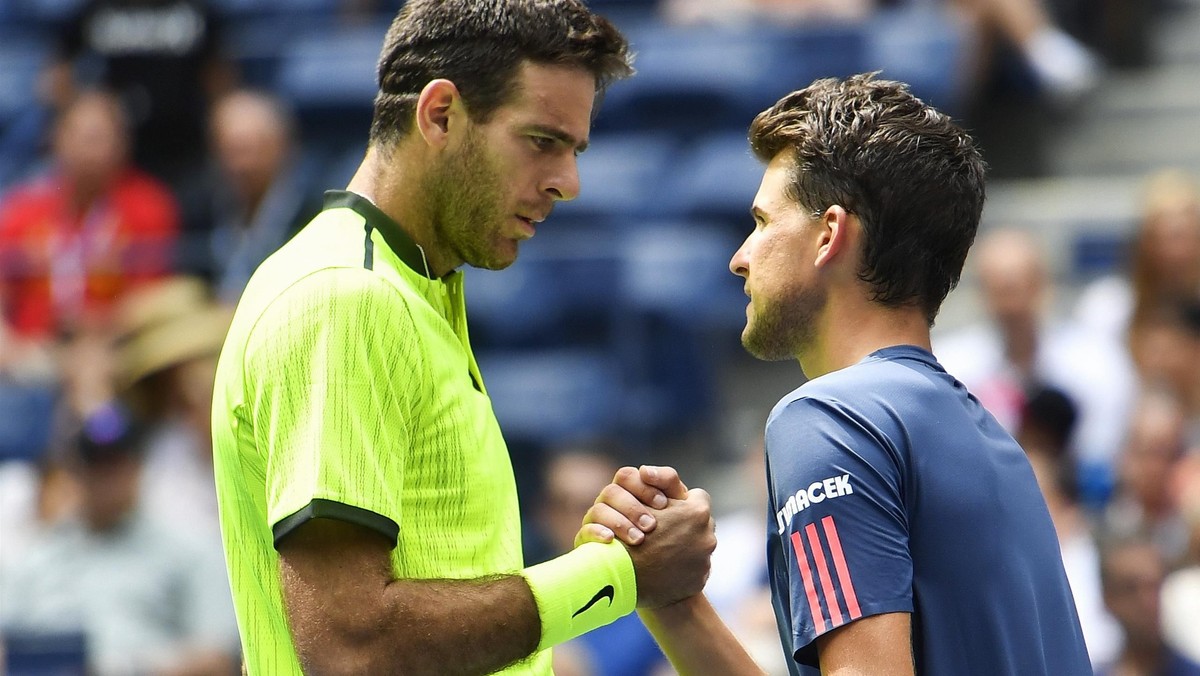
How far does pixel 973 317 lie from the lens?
622 cm


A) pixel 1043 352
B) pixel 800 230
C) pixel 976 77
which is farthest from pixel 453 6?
pixel 976 77

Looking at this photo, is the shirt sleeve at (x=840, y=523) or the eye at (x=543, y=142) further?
the eye at (x=543, y=142)

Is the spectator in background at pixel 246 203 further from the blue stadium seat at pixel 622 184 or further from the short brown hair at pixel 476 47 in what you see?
the short brown hair at pixel 476 47

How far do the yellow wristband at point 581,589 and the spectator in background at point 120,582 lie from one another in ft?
9.59

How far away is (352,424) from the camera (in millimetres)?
2051

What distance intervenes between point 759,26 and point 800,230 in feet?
15.6

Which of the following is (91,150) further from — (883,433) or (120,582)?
(883,433)

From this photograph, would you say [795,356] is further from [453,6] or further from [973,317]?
[973,317]

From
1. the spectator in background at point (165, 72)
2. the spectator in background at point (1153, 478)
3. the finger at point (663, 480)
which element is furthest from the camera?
the spectator in background at point (165, 72)

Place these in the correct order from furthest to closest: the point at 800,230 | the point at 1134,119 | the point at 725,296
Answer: the point at 1134,119 < the point at 725,296 < the point at 800,230

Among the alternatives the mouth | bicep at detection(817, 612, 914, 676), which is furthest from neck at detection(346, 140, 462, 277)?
bicep at detection(817, 612, 914, 676)

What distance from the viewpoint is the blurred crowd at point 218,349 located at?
5.09 m

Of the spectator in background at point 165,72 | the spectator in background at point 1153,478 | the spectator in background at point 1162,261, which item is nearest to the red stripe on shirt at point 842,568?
the spectator in background at point 1153,478

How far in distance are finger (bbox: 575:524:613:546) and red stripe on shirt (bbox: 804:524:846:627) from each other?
48 cm
